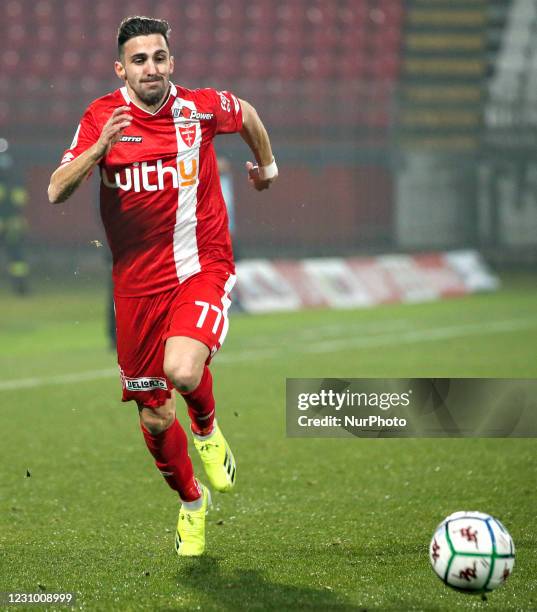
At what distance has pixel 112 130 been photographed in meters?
3.88

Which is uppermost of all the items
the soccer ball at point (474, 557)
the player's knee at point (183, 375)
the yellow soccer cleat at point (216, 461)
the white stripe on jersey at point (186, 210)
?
the white stripe on jersey at point (186, 210)

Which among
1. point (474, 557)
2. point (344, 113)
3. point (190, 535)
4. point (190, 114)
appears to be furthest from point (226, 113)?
point (344, 113)

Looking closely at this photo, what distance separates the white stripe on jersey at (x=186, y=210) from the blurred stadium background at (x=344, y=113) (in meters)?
6.95

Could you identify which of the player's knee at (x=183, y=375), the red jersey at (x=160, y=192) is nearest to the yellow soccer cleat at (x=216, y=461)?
the player's knee at (x=183, y=375)

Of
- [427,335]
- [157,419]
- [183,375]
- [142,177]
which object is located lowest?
[427,335]

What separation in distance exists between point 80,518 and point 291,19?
15284 millimetres

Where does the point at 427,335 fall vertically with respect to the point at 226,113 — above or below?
below

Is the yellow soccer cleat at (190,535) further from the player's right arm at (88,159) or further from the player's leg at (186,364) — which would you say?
the player's right arm at (88,159)

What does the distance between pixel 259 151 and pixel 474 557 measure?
2.06 metres

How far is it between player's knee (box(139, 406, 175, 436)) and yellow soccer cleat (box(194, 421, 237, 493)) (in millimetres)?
202

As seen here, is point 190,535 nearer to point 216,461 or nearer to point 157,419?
point 216,461

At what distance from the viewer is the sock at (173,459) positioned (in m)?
4.36

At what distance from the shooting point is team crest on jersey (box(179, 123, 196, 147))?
4.38 metres

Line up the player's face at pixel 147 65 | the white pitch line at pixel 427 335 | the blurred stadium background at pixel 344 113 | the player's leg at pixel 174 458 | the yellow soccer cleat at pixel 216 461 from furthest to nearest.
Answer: the blurred stadium background at pixel 344 113 → the white pitch line at pixel 427 335 → the yellow soccer cleat at pixel 216 461 → the player's leg at pixel 174 458 → the player's face at pixel 147 65
